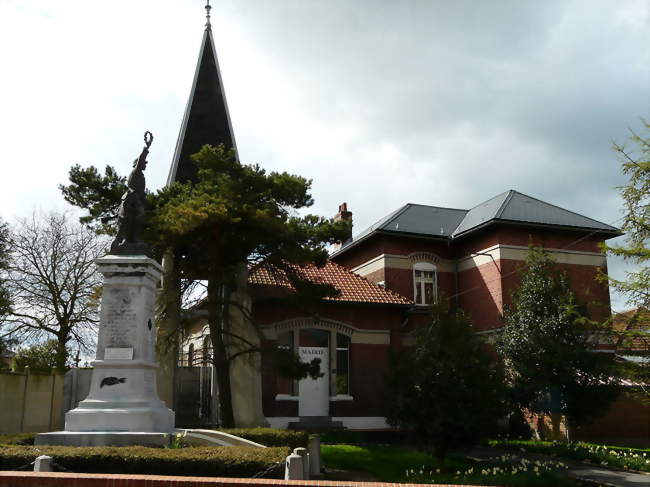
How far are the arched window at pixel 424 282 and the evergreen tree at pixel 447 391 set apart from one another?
46.7 feet

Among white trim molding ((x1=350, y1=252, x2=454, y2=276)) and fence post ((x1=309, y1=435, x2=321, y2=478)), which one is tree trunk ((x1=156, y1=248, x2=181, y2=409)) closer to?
fence post ((x1=309, y1=435, x2=321, y2=478))

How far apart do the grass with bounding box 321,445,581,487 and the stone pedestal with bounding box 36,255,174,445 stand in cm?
487

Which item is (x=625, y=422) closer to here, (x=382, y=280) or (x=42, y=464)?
(x=382, y=280)

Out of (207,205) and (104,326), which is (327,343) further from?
(104,326)

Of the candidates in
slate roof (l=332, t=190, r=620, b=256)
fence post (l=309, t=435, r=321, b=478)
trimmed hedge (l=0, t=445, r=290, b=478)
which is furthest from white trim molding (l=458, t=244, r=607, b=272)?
trimmed hedge (l=0, t=445, r=290, b=478)

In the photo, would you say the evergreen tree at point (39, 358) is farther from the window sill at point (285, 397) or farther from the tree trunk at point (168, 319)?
the window sill at point (285, 397)

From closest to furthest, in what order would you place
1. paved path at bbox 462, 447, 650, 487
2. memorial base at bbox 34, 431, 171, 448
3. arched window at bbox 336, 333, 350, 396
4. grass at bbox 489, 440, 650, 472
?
memorial base at bbox 34, 431, 171, 448 < paved path at bbox 462, 447, 650, 487 < grass at bbox 489, 440, 650, 472 < arched window at bbox 336, 333, 350, 396

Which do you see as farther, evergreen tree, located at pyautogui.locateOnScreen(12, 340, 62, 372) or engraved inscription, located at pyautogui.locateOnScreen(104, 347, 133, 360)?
evergreen tree, located at pyautogui.locateOnScreen(12, 340, 62, 372)

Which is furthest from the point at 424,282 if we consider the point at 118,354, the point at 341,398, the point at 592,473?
the point at 118,354

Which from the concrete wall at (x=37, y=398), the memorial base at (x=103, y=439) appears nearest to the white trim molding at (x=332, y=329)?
the concrete wall at (x=37, y=398)

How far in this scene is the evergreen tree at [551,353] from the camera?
2003 cm

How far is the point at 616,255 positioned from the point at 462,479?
6894 millimetres

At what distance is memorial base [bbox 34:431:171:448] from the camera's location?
38.9ft

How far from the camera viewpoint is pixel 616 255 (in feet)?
49.1
